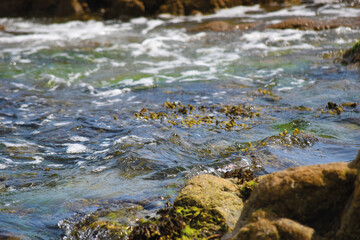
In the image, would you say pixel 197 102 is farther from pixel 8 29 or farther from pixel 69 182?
pixel 8 29

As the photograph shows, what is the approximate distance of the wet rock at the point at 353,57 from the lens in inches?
367

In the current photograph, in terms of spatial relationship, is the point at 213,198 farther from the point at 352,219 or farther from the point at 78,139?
the point at 78,139

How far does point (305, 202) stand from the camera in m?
2.34

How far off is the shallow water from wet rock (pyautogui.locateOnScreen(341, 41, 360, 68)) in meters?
0.31

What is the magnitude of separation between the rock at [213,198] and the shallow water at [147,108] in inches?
17.7

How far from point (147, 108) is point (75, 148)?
81.5 inches

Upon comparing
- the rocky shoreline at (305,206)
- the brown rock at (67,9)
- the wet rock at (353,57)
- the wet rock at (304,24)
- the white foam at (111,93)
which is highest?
the brown rock at (67,9)

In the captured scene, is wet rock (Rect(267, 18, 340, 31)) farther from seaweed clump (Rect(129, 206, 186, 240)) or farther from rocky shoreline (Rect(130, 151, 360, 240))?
rocky shoreline (Rect(130, 151, 360, 240))

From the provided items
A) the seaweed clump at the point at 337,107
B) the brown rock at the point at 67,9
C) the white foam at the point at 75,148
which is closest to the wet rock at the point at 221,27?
the brown rock at the point at 67,9

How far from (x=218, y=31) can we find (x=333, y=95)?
7851 mm

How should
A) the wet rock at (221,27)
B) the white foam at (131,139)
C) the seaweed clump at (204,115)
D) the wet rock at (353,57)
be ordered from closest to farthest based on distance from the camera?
the white foam at (131,139)
the seaweed clump at (204,115)
the wet rock at (353,57)
the wet rock at (221,27)

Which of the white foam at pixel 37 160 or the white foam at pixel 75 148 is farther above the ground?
the white foam at pixel 37 160

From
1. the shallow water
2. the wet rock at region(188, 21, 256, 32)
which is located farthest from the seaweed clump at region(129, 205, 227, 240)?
the wet rock at region(188, 21, 256, 32)

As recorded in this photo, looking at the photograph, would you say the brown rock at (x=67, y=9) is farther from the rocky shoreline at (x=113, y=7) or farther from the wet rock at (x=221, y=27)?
the wet rock at (x=221, y=27)
